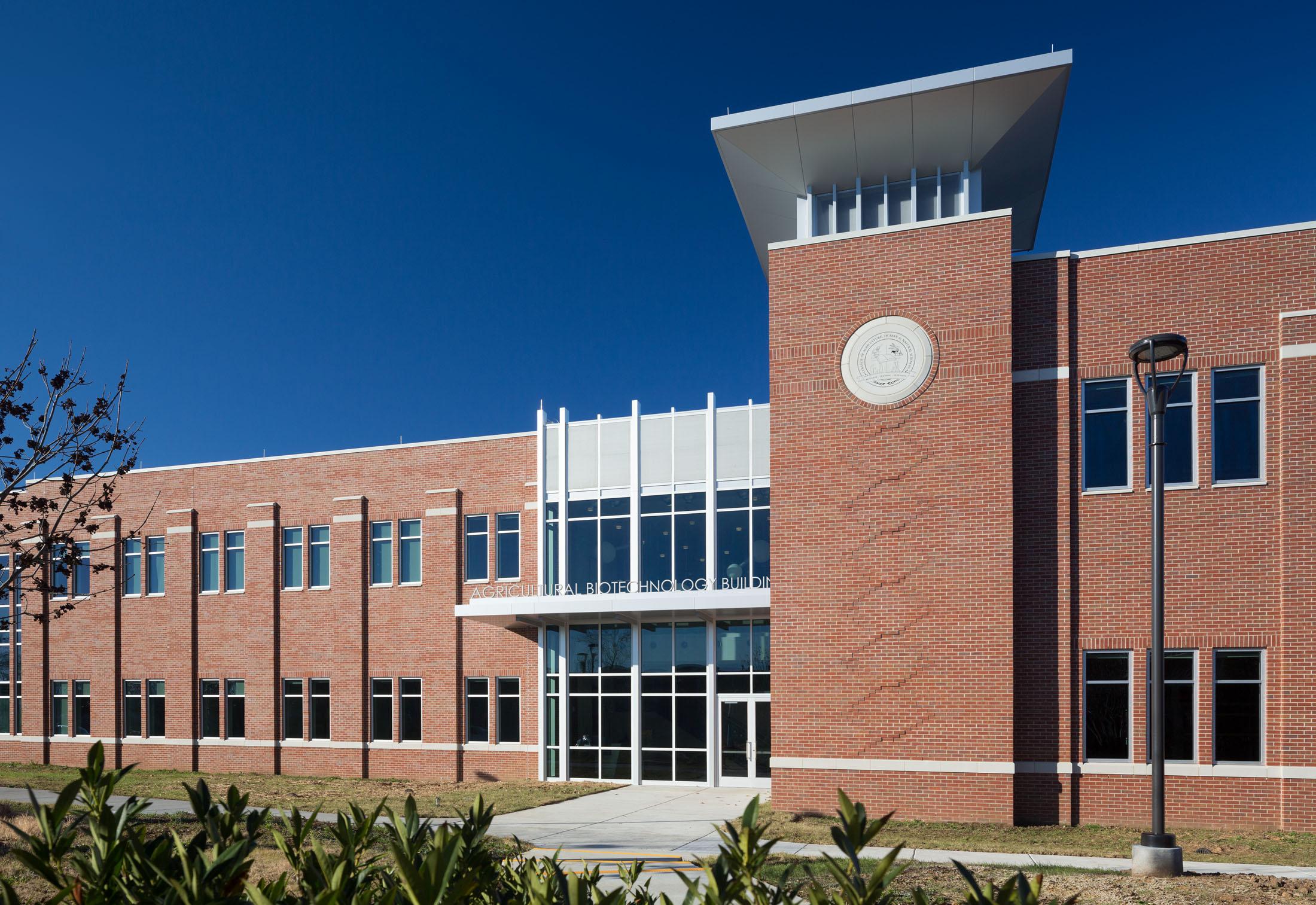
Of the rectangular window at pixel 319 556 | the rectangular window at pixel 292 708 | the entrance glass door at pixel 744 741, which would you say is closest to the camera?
the entrance glass door at pixel 744 741

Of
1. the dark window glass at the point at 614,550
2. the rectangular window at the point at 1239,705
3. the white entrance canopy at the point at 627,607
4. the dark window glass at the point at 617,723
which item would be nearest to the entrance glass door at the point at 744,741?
the white entrance canopy at the point at 627,607

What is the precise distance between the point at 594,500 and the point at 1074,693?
12.9 meters

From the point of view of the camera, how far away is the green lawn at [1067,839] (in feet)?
48.6

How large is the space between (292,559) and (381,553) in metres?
3.18

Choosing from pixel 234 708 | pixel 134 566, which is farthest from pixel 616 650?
pixel 134 566

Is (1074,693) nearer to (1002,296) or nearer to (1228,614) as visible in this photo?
(1228,614)

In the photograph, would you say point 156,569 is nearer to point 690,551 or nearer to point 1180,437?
point 690,551

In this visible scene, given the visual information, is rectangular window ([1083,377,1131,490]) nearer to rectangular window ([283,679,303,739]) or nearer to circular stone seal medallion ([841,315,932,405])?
circular stone seal medallion ([841,315,932,405])

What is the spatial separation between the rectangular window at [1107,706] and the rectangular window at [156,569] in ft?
89.0

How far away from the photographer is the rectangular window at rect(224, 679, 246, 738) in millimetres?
30469

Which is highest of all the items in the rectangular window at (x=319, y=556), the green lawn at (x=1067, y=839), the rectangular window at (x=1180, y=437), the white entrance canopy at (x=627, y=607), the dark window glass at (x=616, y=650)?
the rectangular window at (x=1180, y=437)

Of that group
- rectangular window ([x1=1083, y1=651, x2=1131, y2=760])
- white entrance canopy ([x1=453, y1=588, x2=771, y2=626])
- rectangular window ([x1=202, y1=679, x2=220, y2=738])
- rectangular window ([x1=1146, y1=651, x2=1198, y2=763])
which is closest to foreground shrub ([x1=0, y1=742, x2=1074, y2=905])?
rectangular window ([x1=1083, y1=651, x2=1131, y2=760])

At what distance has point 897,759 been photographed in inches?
700

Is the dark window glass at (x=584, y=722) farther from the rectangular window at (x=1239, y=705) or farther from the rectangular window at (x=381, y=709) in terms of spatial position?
the rectangular window at (x=1239, y=705)
